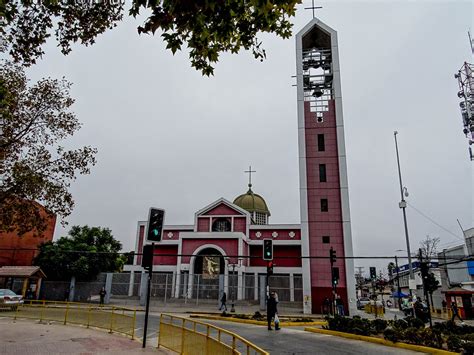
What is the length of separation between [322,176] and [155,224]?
22139 mm

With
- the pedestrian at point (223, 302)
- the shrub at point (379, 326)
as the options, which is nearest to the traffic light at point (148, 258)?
the shrub at point (379, 326)

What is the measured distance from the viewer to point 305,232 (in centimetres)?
3016

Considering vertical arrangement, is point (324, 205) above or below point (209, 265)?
above

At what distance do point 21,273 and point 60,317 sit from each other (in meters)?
13.6

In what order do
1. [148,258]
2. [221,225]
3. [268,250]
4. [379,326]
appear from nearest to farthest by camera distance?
[148,258]
[379,326]
[268,250]
[221,225]

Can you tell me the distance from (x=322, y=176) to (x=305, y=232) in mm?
5209

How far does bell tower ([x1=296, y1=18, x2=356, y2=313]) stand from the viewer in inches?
1139

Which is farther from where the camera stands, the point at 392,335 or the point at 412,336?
the point at 392,335

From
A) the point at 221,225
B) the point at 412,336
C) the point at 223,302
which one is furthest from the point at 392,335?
the point at 221,225

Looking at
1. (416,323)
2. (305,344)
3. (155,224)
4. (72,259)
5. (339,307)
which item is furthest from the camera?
(72,259)

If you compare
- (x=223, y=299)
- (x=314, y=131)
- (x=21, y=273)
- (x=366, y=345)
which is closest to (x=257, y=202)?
(x=314, y=131)

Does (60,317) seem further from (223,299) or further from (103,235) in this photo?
(103,235)

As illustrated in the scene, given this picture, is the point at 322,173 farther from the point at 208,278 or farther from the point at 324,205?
the point at 208,278

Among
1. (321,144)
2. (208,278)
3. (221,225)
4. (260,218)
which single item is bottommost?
(208,278)
